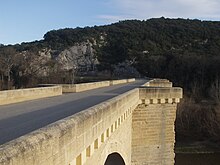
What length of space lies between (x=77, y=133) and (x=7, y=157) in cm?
150

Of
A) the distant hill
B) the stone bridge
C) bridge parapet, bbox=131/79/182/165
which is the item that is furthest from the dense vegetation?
the stone bridge

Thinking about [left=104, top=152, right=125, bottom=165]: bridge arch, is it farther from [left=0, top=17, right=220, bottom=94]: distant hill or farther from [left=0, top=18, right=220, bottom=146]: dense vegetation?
[left=0, top=17, right=220, bottom=94]: distant hill

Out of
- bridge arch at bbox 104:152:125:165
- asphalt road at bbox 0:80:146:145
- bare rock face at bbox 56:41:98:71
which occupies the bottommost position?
bridge arch at bbox 104:152:125:165

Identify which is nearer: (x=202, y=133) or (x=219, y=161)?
(x=219, y=161)

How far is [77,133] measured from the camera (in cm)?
341

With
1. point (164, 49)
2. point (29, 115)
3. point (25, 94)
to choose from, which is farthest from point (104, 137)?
point (164, 49)

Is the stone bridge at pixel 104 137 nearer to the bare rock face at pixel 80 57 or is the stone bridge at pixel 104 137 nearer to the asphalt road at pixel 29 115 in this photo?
the asphalt road at pixel 29 115

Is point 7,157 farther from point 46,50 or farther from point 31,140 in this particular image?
point 46,50

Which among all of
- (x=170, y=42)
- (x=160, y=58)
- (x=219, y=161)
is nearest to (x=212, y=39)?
(x=170, y=42)

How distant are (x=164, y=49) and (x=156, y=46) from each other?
249cm

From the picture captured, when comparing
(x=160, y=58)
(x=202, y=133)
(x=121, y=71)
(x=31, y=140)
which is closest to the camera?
(x=31, y=140)

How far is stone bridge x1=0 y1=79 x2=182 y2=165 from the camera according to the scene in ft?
7.47

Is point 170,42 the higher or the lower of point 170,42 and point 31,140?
the higher

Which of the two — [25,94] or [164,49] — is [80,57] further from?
[25,94]
